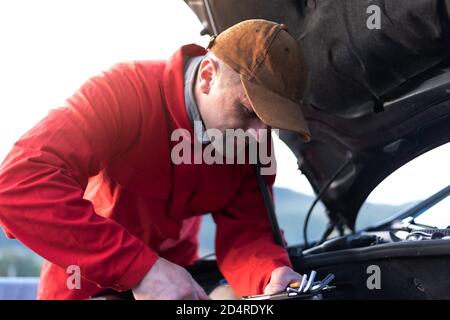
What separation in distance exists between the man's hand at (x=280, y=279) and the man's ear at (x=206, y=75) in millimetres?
405

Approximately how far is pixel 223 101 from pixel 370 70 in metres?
0.31

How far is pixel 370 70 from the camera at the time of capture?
1.26m

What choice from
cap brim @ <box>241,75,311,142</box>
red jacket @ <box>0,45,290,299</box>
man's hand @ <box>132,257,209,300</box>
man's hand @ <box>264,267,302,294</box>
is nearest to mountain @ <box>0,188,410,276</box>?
red jacket @ <box>0,45,290,299</box>

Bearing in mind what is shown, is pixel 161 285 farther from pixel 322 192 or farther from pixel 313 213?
pixel 313 213

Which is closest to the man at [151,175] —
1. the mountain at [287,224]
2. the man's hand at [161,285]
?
the man's hand at [161,285]

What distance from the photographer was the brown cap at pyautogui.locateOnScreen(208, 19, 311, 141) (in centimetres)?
118

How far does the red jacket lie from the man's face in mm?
59

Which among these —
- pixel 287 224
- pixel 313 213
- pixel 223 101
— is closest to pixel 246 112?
pixel 223 101

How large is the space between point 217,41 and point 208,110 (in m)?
0.14

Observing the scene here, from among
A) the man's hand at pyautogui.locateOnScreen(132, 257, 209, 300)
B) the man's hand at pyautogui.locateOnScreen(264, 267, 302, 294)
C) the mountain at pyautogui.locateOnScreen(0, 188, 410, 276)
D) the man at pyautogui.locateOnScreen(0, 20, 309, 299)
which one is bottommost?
the mountain at pyautogui.locateOnScreen(0, 188, 410, 276)

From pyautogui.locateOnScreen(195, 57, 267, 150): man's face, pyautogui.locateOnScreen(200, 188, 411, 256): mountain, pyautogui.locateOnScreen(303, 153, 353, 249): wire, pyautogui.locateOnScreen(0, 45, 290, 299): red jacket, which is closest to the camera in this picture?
pyautogui.locateOnScreen(0, 45, 290, 299): red jacket

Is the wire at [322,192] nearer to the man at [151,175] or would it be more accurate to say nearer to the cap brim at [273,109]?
the man at [151,175]

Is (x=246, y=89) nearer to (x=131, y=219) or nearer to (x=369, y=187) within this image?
(x=131, y=219)

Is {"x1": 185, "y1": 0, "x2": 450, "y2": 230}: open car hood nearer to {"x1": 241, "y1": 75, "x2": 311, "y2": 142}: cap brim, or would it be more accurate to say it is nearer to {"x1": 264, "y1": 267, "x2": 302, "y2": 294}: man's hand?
{"x1": 241, "y1": 75, "x2": 311, "y2": 142}: cap brim
